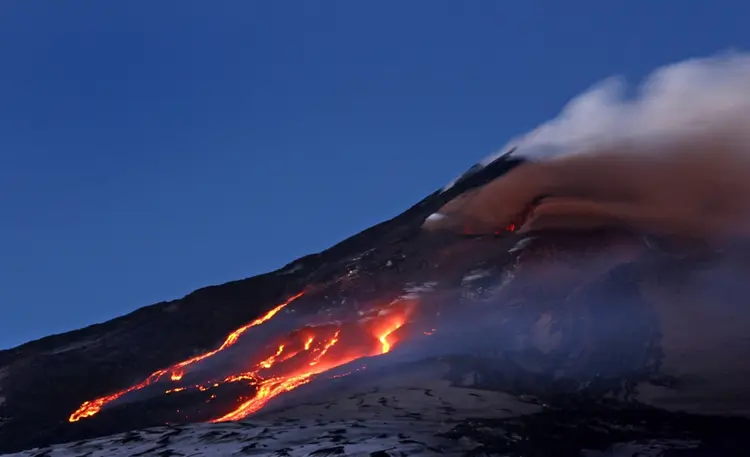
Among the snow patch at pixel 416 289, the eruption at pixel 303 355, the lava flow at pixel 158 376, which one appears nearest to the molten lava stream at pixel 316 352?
the eruption at pixel 303 355

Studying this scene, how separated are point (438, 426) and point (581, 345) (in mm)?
3235

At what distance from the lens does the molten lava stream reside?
16.4 meters

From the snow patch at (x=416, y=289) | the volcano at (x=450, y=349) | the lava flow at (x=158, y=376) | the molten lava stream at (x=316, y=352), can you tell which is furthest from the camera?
the snow patch at (x=416, y=289)

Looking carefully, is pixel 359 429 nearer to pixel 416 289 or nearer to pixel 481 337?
pixel 481 337

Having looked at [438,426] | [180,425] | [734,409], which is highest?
[180,425]

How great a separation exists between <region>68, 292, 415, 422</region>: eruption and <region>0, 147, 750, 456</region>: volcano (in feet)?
0.16

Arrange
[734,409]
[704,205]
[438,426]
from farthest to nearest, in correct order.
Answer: [704,205], [438,426], [734,409]

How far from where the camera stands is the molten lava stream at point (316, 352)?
53.8ft

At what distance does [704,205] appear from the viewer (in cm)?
1906

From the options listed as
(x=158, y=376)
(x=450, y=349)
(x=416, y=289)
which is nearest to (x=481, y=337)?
(x=450, y=349)

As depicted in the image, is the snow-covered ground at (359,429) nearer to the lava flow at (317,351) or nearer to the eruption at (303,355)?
the lava flow at (317,351)

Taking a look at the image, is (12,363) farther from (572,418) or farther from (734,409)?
(734,409)

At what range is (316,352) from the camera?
702 inches

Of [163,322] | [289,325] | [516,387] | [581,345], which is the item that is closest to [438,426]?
[516,387]
